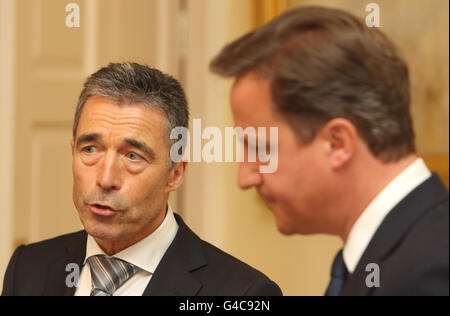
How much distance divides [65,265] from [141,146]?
12.2 inches

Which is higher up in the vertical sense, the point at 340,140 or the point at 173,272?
the point at 340,140

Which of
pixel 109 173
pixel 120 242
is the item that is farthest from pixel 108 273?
pixel 109 173

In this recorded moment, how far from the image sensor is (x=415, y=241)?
38.8 inches

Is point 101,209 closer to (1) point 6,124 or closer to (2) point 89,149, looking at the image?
(2) point 89,149

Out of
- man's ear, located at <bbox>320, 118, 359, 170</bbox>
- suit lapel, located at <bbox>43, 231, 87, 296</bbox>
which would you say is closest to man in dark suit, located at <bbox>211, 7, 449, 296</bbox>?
man's ear, located at <bbox>320, 118, 359, 170</bbox>

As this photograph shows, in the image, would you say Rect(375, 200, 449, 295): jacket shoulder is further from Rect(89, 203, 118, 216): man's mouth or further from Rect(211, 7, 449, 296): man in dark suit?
Rect(89, 203, 118, 216): man's mouth

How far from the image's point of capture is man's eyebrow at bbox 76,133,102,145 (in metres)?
1.47

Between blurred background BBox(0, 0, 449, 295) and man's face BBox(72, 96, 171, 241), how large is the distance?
1096 millimetres

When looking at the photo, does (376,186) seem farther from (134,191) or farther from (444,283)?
(134,191)

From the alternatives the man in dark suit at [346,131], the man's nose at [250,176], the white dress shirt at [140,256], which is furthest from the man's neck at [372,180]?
the white dress shirt at [140,256]

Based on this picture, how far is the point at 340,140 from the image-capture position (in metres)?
1.01

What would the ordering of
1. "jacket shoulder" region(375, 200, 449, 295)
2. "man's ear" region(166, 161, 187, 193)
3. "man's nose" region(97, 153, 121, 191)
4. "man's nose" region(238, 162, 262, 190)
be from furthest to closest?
"man's ear" region(166, 161, 187, 193), "man's nose" region(97, 153, 121, 191), "man's nose" region(238, 162, 262, 190), "jacket shoulder" region(375, 200, 449, 295)

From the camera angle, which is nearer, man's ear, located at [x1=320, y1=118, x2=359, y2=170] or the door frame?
man's ear, located at [x1=320, y1=118, x2=359, y2=170]
